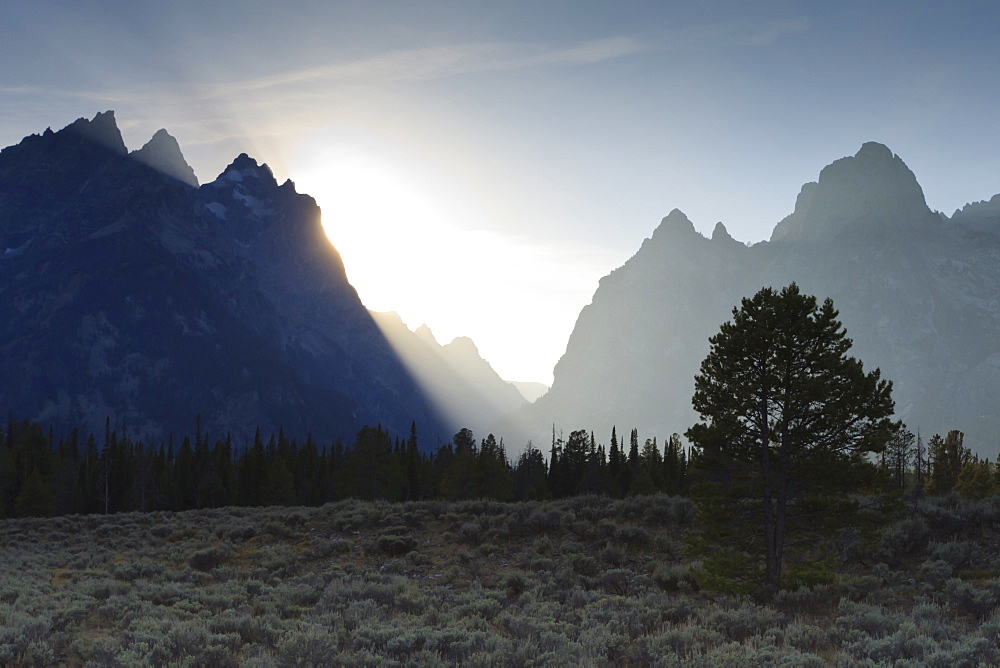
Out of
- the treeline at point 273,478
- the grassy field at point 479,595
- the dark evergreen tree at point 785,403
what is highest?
the dark evergreen tree at point 785,403

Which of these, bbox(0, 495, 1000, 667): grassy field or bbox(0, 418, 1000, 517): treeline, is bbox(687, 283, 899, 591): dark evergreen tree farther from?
bbox(0, 418, 1000, 517): treeline

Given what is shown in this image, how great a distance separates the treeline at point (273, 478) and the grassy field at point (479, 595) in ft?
134

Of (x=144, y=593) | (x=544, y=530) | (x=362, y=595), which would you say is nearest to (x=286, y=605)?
(x=362, y=595)

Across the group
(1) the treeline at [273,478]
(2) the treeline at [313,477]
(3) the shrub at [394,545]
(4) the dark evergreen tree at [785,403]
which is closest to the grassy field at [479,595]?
(3) the shrub at [394,545]

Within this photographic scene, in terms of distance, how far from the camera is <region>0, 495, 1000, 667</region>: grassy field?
1059 centimetres

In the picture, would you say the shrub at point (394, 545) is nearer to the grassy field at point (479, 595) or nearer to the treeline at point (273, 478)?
the grassy field at point (479, 595)

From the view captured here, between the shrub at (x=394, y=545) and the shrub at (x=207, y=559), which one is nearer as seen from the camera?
the shrub at (x=207, y=559)

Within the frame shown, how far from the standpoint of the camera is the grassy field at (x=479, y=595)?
10.6 metres

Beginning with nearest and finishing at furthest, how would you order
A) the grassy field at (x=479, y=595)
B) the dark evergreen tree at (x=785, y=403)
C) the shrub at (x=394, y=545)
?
1. the grassy field at (x=479, y=595)
2. the dark evergreen tree at (x=785, y=403)
3. the shrub at (x=394, y=545)

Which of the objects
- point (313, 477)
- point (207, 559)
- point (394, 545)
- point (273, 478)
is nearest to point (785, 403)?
point (394, 545)

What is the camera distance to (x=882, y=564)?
1933cm

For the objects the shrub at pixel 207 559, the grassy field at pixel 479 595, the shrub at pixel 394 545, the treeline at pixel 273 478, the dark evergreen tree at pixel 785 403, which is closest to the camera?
the grassy field at pixel 479 595

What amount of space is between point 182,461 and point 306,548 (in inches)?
2985

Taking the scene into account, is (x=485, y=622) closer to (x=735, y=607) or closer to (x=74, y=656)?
(x=735, y=607)
